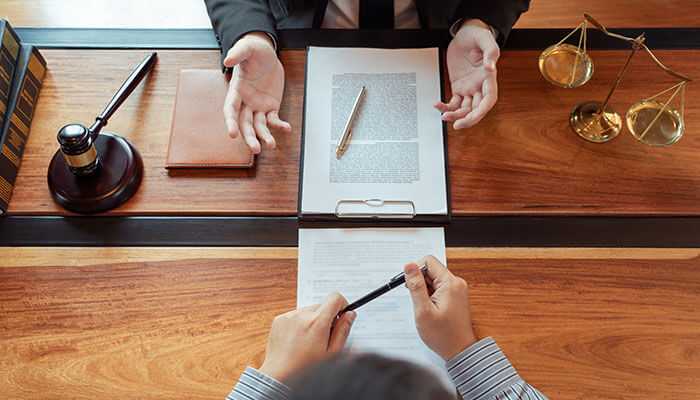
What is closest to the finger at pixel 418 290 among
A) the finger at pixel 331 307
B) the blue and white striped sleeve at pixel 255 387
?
the finger at pixel 331 307

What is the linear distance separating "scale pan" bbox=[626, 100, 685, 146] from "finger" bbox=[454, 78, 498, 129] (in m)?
0.25

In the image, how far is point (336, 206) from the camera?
885 millimetres

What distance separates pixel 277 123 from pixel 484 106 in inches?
14.1

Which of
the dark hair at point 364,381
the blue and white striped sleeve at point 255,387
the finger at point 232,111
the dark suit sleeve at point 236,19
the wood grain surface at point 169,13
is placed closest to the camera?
the dark hair at point 364,381

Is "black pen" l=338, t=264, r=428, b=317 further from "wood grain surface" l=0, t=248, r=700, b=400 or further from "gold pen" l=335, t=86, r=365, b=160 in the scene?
"gold pen" l=335, t=86, r=365, b=160

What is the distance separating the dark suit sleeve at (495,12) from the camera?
999 millimetres

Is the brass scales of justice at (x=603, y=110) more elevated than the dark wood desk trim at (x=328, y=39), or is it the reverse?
the dark wood desk trim at (x=328, y=39)

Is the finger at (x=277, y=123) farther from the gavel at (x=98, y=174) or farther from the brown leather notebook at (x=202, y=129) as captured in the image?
the gavel at (x=98, y=174)

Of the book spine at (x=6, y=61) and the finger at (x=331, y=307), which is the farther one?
the book spine at (x=6, y=61)

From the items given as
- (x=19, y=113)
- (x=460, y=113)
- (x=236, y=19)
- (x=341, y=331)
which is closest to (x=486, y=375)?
(x=341, y=331)

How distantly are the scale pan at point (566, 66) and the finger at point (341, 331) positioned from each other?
56 centimetres

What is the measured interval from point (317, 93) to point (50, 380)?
0.64 metres

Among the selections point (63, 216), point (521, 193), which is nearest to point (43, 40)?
point (63, 216)

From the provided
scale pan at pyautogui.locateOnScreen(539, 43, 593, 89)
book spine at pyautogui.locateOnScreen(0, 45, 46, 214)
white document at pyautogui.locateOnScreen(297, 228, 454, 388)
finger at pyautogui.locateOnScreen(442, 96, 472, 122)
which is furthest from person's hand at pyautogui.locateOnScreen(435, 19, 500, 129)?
book spine at pyautogui.locateOnScreen(0, 45, 46, 214)
